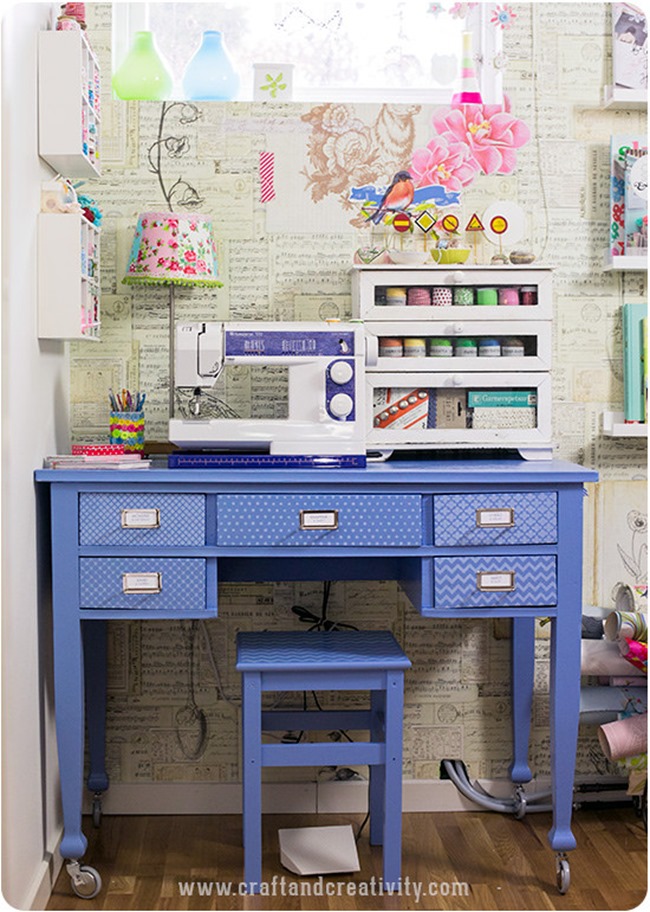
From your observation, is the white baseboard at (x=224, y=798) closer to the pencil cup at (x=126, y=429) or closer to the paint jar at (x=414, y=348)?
the pencil cup at (x=126, y=429)

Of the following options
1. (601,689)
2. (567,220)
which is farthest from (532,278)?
(601,689)

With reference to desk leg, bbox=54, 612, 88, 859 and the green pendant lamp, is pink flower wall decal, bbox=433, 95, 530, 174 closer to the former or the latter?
the green pendant lamp

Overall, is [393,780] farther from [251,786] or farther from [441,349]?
[441,349]

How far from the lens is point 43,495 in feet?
8.81

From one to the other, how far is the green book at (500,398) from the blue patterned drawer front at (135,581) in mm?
878

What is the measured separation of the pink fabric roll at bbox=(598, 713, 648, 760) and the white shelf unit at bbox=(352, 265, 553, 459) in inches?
28.1

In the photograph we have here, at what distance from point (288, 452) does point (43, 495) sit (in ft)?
1.91

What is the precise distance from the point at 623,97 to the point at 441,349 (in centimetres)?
85

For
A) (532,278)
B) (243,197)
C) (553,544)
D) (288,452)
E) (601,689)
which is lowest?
(601,689)

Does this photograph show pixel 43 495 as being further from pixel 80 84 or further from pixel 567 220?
pixel 567 220

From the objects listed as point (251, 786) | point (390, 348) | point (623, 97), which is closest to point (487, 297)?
point (390, 348)

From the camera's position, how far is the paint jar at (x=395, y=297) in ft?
9.80

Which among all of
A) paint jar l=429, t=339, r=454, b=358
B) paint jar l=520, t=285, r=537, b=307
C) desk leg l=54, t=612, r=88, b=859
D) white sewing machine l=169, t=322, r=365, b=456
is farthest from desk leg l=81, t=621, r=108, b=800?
paint jar l=520, t=285, r=537, b=307

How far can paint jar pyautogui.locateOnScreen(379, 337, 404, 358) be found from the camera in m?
3.00
